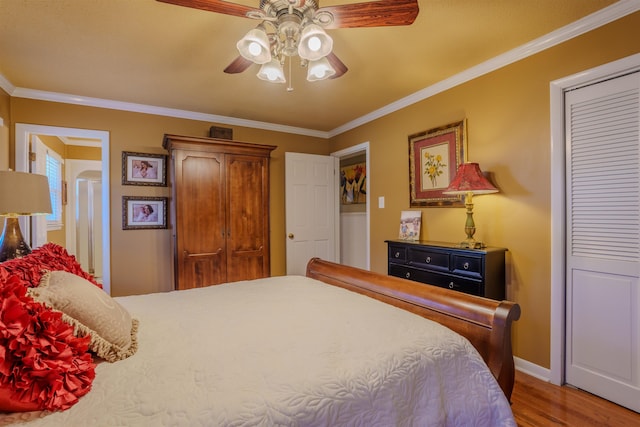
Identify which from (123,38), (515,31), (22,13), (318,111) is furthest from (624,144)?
(22,13)

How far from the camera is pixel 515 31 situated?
2127mm

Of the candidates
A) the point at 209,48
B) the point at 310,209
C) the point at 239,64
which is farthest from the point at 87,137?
the point at 310,209

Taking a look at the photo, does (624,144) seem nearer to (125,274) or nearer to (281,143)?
(281,143)

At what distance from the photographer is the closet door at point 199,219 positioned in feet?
10.7

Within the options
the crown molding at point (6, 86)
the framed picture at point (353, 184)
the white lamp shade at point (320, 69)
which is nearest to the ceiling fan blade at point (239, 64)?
the white lamp shade at point (320, 69)

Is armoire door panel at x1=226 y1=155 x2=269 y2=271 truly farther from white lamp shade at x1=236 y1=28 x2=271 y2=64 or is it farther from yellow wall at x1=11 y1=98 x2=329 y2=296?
white lamp shade at x1=236 y1=28 x2=271 y2=64

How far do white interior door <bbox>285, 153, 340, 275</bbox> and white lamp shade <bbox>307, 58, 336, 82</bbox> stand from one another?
7.75ft

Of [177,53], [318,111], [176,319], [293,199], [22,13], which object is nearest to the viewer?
[176,319]

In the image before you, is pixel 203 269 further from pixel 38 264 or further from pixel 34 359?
pixel 34 359

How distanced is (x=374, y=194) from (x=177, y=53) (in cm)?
246

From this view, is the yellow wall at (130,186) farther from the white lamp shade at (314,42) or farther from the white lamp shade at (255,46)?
the white lamp shade at (314,42)

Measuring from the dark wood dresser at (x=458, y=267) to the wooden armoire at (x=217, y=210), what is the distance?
171cm

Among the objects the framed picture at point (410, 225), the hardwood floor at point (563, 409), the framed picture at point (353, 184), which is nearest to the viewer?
the hardwood floor at point (563, 409)

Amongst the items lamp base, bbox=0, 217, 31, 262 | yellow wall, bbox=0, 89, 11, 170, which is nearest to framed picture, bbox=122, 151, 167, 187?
yellow wall, bbox=0, 89, 11, 170
